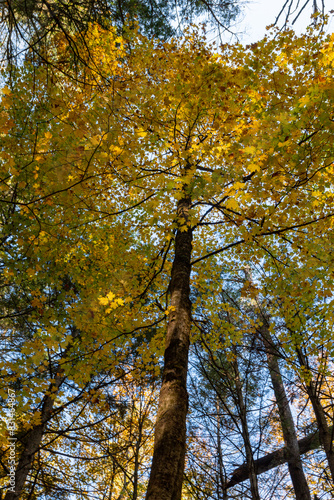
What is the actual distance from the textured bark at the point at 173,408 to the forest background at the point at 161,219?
13 mm

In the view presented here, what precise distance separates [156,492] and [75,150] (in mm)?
2399

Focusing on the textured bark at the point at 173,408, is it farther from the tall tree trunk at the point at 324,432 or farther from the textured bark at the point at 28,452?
the tall tree trunk at the point at 324,432

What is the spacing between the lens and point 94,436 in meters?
6.46

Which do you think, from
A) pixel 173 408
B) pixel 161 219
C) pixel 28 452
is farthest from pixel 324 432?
pixel 28 452

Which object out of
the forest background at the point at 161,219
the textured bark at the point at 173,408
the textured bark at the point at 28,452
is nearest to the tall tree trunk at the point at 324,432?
the forest background at the point at 161,219

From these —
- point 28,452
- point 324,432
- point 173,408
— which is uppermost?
point 324,432

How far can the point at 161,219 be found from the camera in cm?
273

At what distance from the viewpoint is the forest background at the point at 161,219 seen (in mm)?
2488

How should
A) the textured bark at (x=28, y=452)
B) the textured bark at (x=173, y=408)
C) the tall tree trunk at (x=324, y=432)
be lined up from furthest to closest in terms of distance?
the textured bark at (x=28, y=452), the tall tree trunk at (x=324, y=432), the textured bark at (x=173, y=408)

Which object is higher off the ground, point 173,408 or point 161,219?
point 161,219

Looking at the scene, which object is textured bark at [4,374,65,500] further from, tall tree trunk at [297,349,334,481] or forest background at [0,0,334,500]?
tall tree trunk at [297,349,334,481]

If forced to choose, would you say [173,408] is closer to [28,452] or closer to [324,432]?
[324,432]

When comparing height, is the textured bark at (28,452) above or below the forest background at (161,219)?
below

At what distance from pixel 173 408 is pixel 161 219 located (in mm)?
1656
